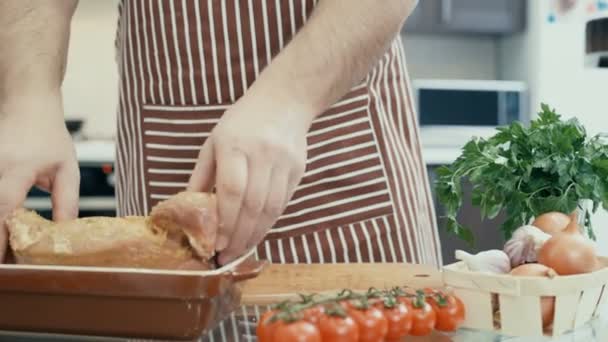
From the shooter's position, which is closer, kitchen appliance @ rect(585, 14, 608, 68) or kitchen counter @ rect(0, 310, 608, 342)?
kitchen counter @ rect(0, 310, 608, 342)

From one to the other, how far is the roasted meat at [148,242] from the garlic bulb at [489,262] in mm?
282

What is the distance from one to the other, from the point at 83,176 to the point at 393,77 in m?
1.54

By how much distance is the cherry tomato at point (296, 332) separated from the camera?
58cm

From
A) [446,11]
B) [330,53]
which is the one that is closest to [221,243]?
[330,53]

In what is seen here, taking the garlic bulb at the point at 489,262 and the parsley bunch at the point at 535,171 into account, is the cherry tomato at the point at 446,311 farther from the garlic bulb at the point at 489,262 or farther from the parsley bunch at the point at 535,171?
the parsley bunch at the point at 535,171

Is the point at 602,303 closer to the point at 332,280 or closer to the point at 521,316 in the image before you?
the point at 521,316

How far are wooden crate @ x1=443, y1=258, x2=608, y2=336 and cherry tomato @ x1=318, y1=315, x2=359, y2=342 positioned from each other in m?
0.18

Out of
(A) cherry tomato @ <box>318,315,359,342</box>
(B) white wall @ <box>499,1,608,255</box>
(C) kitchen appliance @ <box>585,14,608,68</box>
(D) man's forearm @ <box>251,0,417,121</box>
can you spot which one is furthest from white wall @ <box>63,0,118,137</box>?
(A) cherry tomato @ <box>318,315,359,342</box>

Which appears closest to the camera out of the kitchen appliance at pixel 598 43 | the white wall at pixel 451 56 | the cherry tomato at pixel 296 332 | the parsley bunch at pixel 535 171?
the cherry tomato at pixel 296 332

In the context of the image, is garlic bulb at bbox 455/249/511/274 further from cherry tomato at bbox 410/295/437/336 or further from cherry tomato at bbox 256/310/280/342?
cherry tomato at bbox 256/310/280/342

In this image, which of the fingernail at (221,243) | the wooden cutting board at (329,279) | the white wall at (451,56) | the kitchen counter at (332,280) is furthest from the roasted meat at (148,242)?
the white wall at (451,56)

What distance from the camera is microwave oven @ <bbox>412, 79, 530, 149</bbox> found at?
109 inches

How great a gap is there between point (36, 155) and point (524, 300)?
54cm

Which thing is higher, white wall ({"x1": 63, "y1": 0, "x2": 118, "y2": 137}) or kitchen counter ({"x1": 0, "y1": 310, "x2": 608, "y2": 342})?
white wall ({"x1": 63, "y1": 0, "x2": 118, "y2": 137})
